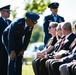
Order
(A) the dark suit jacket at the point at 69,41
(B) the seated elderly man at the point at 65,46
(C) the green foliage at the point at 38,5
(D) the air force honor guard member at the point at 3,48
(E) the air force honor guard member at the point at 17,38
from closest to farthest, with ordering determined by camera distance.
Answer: (B) the seated elderly man at the point at 65,46
(A) the dark suit jacket at the point at 69,41
(E) the air force honor guard member at the point at 17,38
(D) the air force honor guard member at the point at 3,48
(C) the green foliage at the point at 38,5

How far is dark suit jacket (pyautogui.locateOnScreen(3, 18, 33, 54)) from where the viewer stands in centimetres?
1045

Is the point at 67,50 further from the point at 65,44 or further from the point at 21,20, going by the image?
the point at 21,20

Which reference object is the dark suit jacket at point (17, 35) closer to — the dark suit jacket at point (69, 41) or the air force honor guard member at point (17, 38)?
the air force honor guard member at point (17, 38)

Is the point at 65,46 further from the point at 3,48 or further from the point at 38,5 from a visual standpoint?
the point at 38,5

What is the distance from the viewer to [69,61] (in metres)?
8.91

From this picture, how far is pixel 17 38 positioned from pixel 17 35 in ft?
0.31

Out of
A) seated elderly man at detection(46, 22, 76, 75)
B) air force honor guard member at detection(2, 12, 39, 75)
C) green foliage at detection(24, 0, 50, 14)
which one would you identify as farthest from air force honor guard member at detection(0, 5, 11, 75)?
green foliage at detection(24, 0, 50, 14)

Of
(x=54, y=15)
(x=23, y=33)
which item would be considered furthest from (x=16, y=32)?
(x=54, y=15)

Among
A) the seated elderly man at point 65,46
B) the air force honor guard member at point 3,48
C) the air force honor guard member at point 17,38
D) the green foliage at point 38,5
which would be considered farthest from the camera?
the green foliage at point 38,5

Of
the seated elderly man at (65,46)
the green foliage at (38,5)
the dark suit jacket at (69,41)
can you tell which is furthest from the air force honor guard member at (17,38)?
the green foliage at (38,5)

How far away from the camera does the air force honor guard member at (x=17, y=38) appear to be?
10430 mm

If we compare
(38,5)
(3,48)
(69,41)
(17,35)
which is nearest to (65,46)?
(69,41)

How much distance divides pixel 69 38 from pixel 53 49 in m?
1.26

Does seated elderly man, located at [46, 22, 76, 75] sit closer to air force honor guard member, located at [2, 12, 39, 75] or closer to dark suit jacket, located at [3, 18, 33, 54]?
air force honor guard member, located at [2, 12, 39, 75]
